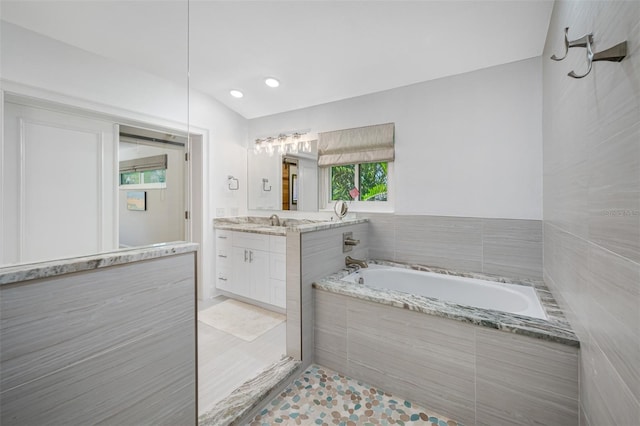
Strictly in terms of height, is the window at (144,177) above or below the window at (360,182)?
below

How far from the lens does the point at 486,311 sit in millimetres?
1456

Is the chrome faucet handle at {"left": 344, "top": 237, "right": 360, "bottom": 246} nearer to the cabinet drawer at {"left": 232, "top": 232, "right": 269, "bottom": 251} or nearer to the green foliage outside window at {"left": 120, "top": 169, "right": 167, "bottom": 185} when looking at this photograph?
the cabinet drawer at {"left": 232, "top": 232, "right": 269, "bottom": 251}

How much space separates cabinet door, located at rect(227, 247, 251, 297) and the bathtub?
4.40 ft

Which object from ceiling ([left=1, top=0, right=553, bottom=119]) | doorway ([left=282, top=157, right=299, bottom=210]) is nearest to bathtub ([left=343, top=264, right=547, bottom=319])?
doorway ([left=282, top=157, right=299, bottom=210])

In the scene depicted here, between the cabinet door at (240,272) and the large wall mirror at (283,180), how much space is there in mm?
751

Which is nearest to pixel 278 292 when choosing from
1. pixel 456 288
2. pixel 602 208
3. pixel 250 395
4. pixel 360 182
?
pixel 250 395

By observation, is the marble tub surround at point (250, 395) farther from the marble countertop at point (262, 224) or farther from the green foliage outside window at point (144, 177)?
the green foliage outside window at point (144, 177)

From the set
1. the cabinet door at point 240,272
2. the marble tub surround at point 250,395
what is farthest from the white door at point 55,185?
the cabinet door at point 240,272

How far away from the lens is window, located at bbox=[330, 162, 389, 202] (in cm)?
279

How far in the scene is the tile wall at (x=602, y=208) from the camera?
2.26ft

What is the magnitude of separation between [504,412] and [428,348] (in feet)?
1.35

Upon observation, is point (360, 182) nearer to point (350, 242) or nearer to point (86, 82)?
point (350, 242)

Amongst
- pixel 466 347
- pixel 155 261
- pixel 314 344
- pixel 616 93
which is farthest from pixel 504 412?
pixel 155 261

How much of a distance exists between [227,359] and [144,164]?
154 centimetres
